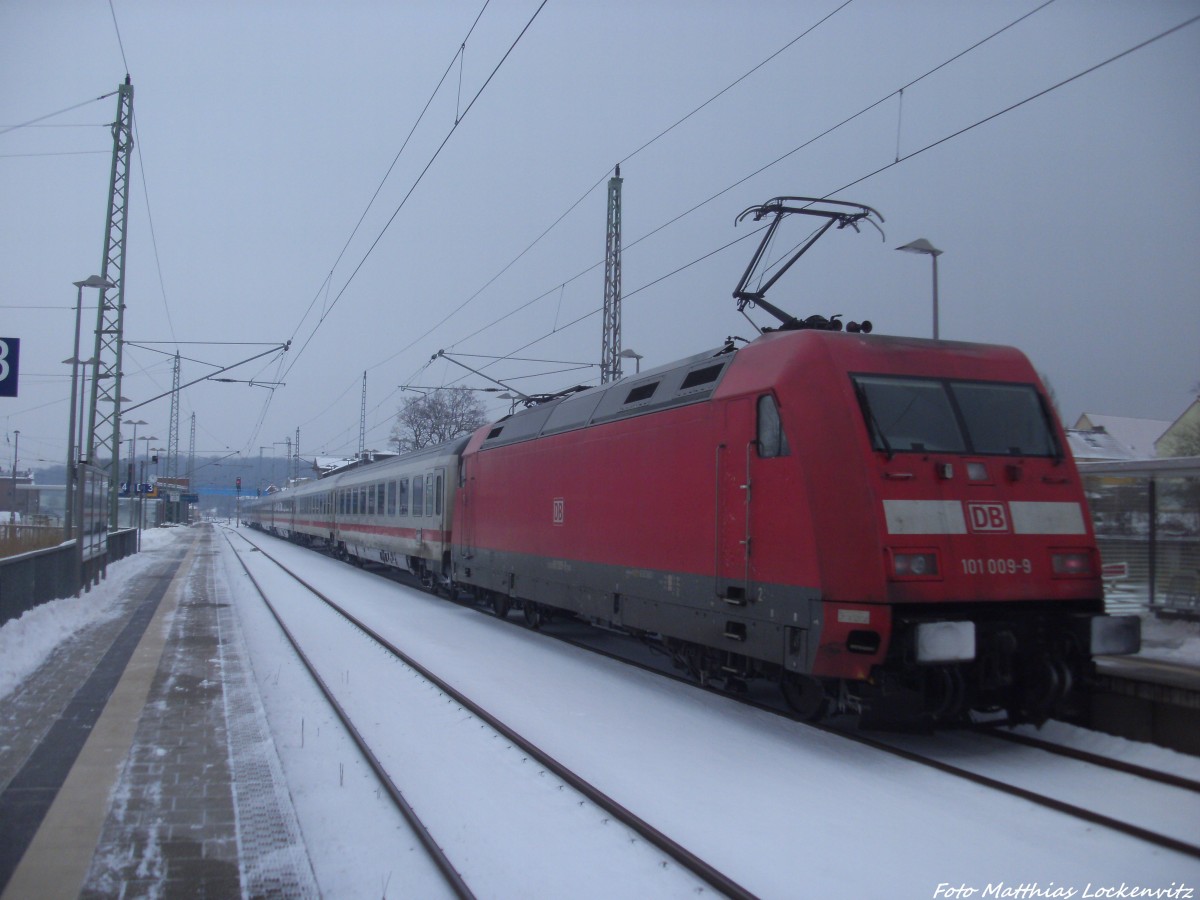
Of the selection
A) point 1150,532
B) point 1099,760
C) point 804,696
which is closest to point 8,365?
point 804,696

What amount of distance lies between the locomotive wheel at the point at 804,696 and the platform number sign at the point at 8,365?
31.5 ft

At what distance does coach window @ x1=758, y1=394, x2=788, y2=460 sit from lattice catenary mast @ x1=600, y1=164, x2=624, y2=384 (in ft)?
37.0

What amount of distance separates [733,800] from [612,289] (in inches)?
576

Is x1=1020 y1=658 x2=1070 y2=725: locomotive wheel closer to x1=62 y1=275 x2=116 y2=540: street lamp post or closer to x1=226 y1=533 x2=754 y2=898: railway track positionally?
x1=226 y1=533 x2=754 y2=898: railway track

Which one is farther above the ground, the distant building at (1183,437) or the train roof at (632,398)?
the distant building at (1183,437)

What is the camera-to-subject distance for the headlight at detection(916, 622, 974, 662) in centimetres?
654

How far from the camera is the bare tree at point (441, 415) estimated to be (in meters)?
55.3

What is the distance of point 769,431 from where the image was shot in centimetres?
774

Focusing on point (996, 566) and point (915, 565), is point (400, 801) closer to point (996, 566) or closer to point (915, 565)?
point (915, 565)

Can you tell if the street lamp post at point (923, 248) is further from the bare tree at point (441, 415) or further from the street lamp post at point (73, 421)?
the bare tree at point (441, 415)

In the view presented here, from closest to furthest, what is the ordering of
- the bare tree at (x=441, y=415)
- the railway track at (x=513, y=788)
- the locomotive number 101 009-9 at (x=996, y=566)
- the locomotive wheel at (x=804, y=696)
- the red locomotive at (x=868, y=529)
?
the railway track at (x=513, y=788) < the red locomotive at (x=868, y=529) < the locomotive number 101 009-9 at (x=996, y=566) < the locomotive wheel at (x=804, y=696) < the bare tree at (x=441, y=415)

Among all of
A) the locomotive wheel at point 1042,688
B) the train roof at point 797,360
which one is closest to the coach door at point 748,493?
the train roof at point 797,360

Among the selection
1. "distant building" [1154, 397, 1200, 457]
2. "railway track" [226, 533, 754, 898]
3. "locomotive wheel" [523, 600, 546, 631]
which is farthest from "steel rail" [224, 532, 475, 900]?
"distant building" [1154, 397, 1200, 457]

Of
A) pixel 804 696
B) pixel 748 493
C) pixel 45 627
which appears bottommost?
pixel 45 627
